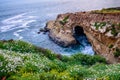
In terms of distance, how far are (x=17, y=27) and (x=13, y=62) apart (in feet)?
276

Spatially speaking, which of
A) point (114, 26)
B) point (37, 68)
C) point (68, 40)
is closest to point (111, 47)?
point (114, 26)

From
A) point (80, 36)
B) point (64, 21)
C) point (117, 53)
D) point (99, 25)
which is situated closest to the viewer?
point (117, 53)

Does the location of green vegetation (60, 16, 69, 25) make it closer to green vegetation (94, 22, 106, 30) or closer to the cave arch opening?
the cave arch opening

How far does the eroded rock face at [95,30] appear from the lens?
179ft

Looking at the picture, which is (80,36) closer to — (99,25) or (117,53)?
(99,25)

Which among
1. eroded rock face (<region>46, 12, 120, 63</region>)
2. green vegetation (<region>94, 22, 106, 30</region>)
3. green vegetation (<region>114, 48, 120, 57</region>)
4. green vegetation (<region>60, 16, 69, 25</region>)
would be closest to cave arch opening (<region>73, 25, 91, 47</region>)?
eroded rock face (<region>46, 12, 120, 63</region>)

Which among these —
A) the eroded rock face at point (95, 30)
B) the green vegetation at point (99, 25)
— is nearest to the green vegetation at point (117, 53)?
the eroded rock face at point (95, 30)

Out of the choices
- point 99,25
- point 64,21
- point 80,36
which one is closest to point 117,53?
point 99,25

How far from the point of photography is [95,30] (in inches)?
2395

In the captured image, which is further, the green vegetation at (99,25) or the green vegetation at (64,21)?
the green vegetation at (64,21)

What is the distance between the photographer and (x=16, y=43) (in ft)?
77.1

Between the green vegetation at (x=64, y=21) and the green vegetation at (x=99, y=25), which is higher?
the green vegetation at (x=99, y=25)

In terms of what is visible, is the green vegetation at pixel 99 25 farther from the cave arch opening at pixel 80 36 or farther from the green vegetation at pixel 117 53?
the green vegetation at pixel 117 53

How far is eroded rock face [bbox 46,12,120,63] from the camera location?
54.6 meters
